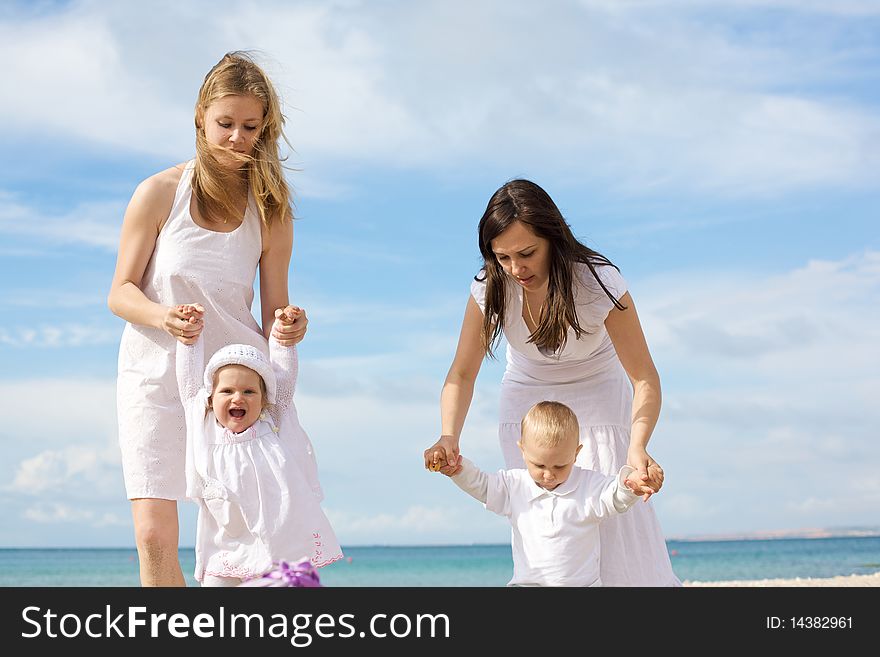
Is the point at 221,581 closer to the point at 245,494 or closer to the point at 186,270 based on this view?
the point at 245,494

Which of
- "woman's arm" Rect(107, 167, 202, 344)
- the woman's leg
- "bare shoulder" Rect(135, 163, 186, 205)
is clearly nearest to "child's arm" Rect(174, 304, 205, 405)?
"woman's arm" Rect(107, 167, 202, 344)

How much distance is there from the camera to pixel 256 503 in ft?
12.9

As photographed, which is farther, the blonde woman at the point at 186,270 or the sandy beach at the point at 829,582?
the sandy beach at the point at 829,582

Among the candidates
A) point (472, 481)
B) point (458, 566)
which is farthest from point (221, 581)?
point (458, 566)

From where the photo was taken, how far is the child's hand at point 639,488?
4145 mm

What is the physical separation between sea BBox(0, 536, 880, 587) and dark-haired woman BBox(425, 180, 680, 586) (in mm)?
23496

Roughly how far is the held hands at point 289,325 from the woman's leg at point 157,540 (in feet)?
2.70

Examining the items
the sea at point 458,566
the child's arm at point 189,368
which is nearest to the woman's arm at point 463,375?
the child's arm at point 189,368

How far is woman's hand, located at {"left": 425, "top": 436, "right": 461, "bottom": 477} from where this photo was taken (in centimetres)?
431

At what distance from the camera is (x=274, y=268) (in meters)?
4.52

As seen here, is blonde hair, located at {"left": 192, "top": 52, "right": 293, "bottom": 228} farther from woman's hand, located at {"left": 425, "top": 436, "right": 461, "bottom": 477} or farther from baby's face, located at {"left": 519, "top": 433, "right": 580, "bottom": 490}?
baby's face, located at {"left": 519, "top": 433, "right": 580, "bottom": 490}

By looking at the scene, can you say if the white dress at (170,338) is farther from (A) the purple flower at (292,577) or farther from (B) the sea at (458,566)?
(B) the sea at (458,566)

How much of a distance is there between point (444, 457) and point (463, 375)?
47cm
